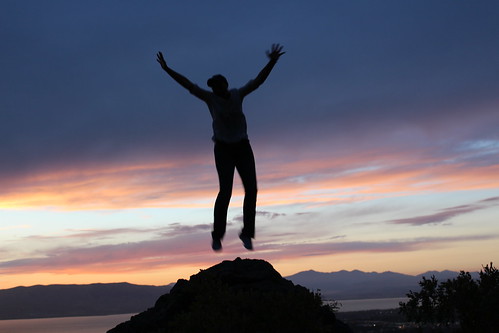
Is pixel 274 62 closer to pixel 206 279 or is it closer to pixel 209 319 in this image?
pixel 206 279

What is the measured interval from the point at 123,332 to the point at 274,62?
779cm

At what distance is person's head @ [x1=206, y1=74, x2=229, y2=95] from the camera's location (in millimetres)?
12013

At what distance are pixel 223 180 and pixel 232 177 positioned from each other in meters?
0.24

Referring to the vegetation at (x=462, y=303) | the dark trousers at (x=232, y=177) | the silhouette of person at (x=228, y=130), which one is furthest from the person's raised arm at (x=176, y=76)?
the vegetation at (x=462, y=303)

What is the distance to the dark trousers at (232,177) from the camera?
40.1ft

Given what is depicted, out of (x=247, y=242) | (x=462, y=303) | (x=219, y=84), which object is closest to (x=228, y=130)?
(x=219, y=84)

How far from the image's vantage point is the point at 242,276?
13062 millimetres

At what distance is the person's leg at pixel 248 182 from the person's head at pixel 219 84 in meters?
1.34

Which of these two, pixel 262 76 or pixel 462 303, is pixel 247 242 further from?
pixel 462 303

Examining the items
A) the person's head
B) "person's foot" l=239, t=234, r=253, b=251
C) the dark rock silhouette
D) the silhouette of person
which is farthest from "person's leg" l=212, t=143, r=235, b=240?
the dark rock silhouette

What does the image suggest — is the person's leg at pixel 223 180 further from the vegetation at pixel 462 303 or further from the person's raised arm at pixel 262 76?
the vegetation at pixel 462 303

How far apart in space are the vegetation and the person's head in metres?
11.7

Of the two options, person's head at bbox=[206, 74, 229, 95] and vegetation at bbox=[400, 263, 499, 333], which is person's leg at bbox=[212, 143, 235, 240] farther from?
vegetation at bbox=[400, 263, 499, 333]

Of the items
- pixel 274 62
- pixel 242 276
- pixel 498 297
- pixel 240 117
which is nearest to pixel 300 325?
pixel 242 276
